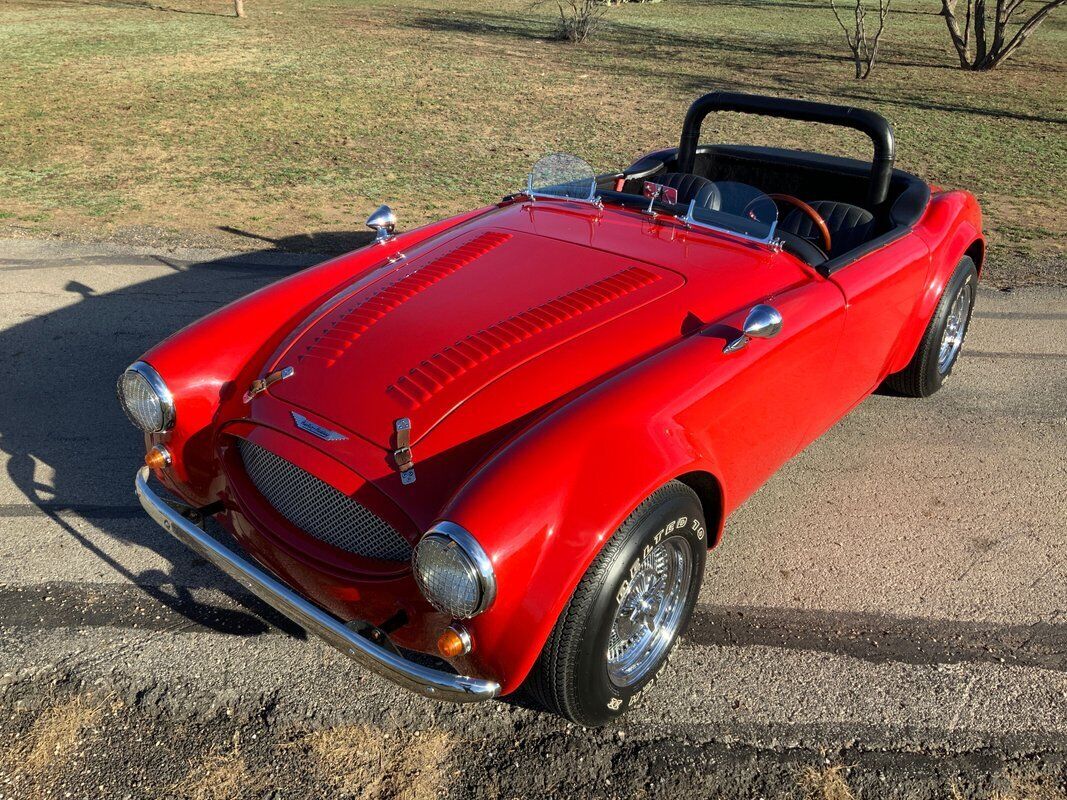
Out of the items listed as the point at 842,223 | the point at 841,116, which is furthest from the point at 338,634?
the point at 841,116

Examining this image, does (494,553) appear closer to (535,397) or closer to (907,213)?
(535,397)

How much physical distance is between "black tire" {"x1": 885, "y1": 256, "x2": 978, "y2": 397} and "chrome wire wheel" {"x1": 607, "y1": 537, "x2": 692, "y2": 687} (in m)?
2.24

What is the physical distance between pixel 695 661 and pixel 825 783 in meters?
0.60

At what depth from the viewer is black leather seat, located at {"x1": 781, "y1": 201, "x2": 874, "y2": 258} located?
437 centimetres

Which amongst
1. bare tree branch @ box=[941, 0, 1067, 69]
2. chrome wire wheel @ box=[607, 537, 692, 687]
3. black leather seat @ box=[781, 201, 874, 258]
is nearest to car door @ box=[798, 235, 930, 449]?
black leather seat @ box=[781, 201, 874, 258]

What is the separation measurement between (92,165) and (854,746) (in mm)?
9541

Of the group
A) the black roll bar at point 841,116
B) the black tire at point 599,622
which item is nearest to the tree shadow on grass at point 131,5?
the black roll bar at point 841,116

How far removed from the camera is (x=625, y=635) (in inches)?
115

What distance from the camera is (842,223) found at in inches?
177

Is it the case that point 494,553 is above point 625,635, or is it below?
above

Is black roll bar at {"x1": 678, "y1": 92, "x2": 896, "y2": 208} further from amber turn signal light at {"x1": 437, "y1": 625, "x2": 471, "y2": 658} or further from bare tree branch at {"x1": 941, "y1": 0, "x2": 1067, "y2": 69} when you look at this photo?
Answer: bare tree branch at {"x1": 941, "y1": 0, "x2": 1067, "y2": 69}

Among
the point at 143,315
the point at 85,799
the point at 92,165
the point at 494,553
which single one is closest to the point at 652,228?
the point at 494,553

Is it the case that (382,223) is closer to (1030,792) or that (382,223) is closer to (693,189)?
(693,189)

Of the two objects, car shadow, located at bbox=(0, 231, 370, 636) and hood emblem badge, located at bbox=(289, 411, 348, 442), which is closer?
hood emblem badge, located at bbox=(289, 411, 348, 442)
